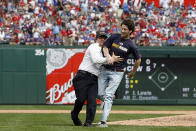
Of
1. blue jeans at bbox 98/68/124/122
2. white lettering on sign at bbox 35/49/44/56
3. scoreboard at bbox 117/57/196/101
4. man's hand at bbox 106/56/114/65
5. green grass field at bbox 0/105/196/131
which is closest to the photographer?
green grass field at bbox 0/105/196/131

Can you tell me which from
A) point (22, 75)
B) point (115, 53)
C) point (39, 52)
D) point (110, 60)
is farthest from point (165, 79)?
point (110, 60)

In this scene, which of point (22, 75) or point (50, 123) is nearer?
point (50, 123)

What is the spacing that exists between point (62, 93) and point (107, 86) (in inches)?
497

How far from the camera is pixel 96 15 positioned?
2273 cm

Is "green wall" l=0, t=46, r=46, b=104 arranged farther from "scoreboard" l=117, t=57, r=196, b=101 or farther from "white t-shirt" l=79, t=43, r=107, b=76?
"white t-shirt" l=79, t=43, r=107, b=76

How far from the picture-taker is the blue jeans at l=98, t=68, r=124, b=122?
25.5 feet

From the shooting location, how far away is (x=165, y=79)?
70.5 ft

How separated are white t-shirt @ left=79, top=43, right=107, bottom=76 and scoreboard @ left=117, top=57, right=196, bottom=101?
13052 mm

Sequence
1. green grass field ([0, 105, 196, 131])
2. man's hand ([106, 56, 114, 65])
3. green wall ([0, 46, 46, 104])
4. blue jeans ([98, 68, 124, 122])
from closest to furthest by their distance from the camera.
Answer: green grass field ([0, 105, 196, 131]) → man's hand ([106, 56, 114, 65]) → blue jeans ([98, 68, 124, 122]) → green wall ([0, 46, 46, 104])

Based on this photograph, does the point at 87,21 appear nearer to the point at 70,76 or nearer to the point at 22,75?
the point at 70,76

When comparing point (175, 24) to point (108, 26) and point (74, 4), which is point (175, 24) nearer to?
point (108, 26)

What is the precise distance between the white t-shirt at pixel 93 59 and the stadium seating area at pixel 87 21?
1215 cm

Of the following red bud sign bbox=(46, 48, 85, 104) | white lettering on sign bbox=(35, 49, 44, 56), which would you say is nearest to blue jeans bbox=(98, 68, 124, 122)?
white lettering on sign bbox=(35, 49, 44, 56)

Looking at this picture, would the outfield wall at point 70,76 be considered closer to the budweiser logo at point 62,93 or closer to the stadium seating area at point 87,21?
the budweiser logo at point 62,93
